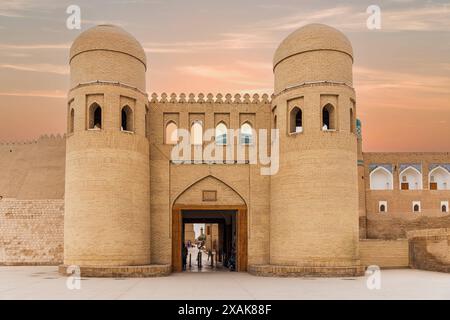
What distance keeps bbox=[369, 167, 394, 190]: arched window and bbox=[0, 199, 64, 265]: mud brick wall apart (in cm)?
2506

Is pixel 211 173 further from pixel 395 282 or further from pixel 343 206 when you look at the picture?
pixel 395 282

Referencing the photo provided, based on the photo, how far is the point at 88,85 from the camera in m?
19.2

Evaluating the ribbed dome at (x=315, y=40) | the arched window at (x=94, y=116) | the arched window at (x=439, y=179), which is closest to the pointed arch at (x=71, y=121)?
the arched window at (x=94, y=116)

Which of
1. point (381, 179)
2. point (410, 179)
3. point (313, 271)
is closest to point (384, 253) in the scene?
point (313, 271)

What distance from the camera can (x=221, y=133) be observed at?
21906 mm

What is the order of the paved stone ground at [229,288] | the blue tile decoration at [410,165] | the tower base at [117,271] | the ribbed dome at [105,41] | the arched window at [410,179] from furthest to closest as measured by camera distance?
the arched window at [410,179]
the blue tile decoration at [410,165]
the ribbed dome at [105,41]
the tower base at [117,271]
the paved stone ground at [229,288]

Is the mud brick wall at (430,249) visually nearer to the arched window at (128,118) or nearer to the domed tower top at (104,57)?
the arched window at (128,118)

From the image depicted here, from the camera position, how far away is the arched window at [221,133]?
21.1 metres

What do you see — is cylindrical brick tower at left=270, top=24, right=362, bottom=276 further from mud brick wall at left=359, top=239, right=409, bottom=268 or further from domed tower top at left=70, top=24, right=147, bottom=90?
domed tower top at left=70, top=24, right=147, bottom=90

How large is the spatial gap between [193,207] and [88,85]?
572 centimetres

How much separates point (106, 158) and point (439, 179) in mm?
31636

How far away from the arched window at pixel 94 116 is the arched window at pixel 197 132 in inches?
135

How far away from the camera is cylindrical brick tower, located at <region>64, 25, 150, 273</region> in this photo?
18.6m
